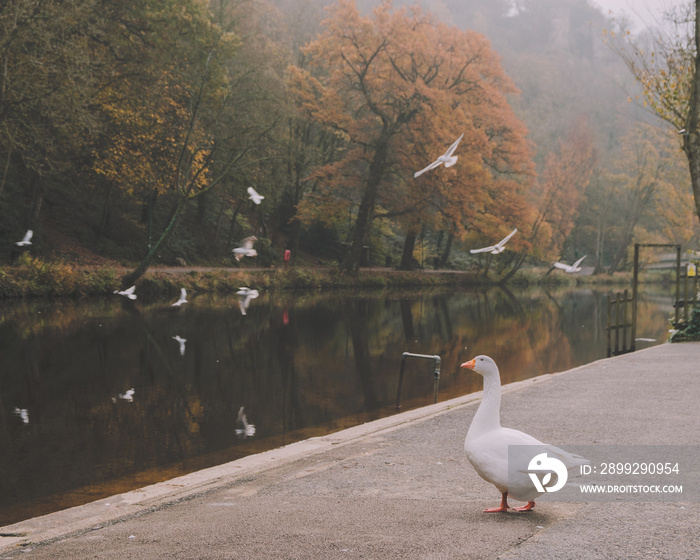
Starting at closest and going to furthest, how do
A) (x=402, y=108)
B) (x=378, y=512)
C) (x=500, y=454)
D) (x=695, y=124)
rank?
1. (x=500, y=454)
2. (x=378, y=512)
3. (x=695, y=124)
4. (x=402, y=108)

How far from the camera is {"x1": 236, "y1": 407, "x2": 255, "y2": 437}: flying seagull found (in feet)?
32.8

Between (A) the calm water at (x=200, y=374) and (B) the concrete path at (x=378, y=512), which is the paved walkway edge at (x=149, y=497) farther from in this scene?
(A) the calm water at (x=200, y=374)

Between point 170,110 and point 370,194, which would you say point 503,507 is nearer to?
point 170,110

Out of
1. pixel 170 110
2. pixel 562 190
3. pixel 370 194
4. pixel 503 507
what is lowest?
pixel 503 507

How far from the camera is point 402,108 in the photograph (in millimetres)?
40438

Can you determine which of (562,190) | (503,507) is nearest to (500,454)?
(503,507)


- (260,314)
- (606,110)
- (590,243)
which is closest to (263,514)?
(260,314)

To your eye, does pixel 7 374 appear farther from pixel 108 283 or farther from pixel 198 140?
pixel 198 140

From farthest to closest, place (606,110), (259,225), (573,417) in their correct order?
1. (606,110)
2. (259,225)
3. (573,417)

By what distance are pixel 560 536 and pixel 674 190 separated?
6097 cm

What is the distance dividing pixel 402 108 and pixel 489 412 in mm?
37650

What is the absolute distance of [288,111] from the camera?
36281mm

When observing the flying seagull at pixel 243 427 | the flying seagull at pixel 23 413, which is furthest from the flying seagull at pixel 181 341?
the flying seagull at pixel 243 427

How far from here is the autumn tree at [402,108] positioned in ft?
129
